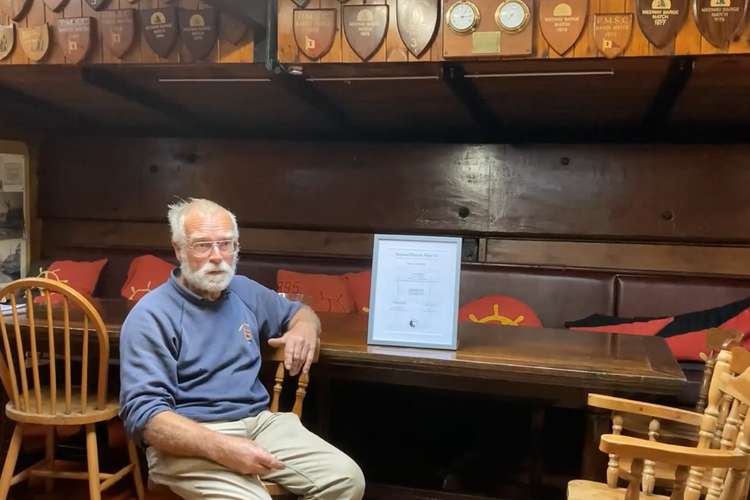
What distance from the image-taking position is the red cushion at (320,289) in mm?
3760

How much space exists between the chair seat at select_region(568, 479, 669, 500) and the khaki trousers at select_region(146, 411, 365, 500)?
0.60m

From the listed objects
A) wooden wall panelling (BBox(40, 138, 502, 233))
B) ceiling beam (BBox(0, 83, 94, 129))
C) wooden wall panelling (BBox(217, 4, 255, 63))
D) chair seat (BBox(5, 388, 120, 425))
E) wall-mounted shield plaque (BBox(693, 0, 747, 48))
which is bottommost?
chair seat (BBox(5, 388, 120, 425))

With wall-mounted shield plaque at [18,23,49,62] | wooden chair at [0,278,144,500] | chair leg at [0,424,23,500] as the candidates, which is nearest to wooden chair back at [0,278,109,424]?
wooden chair at [0,278,144,500]

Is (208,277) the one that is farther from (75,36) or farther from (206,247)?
(75,36)

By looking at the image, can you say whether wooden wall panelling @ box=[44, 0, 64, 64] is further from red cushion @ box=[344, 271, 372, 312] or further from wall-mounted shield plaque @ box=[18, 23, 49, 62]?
red cushion @ box=[344, 271, 372, 312]

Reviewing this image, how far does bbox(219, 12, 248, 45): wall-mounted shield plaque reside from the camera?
290cm

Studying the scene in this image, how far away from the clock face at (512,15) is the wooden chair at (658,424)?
4.45ft

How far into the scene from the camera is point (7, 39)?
3.17 meters

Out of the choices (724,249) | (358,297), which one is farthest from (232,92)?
(724,249)

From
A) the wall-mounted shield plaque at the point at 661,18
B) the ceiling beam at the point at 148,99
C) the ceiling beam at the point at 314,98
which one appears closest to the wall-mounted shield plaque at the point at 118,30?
the ceiling beam at the point at 148,99

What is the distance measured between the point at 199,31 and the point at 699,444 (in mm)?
2447

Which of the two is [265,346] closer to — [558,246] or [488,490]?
[488,490]

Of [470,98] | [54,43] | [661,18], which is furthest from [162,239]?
[661,18]

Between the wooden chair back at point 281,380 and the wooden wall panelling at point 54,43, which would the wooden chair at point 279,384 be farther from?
the wooden wall panelling at point 54,43
